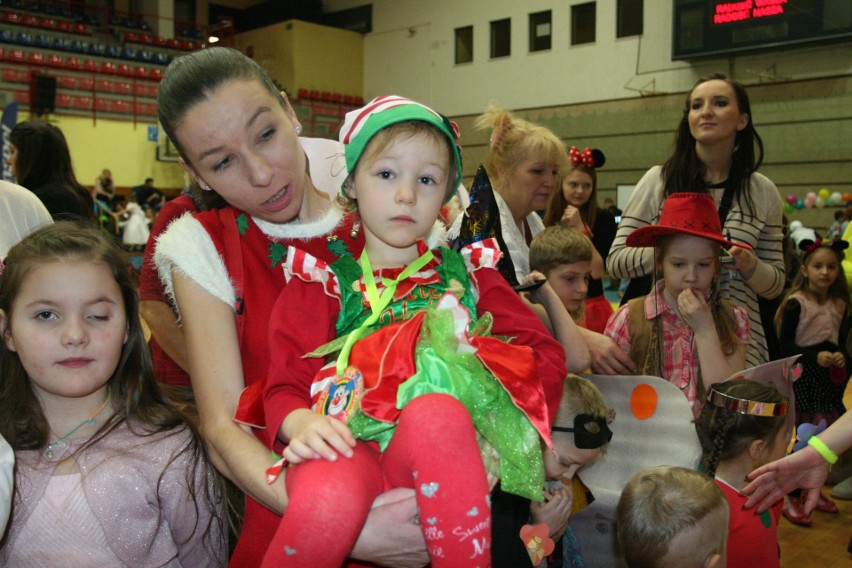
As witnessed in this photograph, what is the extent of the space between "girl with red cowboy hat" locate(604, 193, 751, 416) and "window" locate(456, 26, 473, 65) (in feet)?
54.4

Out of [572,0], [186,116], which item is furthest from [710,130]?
[572,0]

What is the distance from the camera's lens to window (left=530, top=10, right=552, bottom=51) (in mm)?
16734

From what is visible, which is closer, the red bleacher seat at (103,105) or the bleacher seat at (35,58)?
the bleacher seat at (35,58)

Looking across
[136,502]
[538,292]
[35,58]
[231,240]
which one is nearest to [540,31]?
[35,58]

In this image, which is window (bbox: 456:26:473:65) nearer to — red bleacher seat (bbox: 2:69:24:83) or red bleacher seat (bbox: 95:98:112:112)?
red bleacher seat (bbox: 95:98:112:112)

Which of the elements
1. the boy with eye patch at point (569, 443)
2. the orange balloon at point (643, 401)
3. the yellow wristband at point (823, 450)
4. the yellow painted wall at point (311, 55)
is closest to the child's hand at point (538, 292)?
the boy with eye patch at point (569, 443)

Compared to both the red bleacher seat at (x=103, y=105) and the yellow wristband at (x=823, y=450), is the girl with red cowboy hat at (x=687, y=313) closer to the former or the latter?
the yellow wristband at (x=823, y=450)

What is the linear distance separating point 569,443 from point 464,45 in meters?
17.6

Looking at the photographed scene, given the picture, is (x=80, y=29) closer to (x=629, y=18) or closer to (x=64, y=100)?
(x=64, y=100)

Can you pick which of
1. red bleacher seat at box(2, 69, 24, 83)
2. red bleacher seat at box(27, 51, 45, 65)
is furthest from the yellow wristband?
red bleacher seat at box(27, 51, 45, 65)

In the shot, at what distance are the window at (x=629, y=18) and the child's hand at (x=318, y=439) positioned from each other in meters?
15.4

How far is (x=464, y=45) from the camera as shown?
18.5m

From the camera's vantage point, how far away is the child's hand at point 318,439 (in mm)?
1180


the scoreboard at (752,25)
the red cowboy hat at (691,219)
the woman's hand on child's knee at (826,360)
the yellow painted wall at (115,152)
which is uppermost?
the scoreboard at (752,25)
